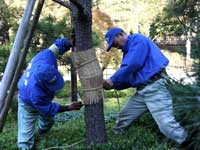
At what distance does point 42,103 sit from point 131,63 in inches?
38.1

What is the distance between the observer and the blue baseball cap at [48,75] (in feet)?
14.3

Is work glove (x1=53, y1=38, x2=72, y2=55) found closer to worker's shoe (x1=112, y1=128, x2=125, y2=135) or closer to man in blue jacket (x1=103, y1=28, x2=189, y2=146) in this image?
man in blue jacket (x1=103, y1=28, x2=189, y2=146)

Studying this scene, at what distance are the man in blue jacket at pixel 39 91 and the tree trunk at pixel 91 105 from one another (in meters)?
0.26

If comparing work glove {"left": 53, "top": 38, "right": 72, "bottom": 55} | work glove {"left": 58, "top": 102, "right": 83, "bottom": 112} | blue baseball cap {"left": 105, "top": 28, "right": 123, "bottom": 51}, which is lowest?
work glove {"left": 58, "top": 102, "right": 83, "bottom": 112}

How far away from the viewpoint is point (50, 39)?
8.67m

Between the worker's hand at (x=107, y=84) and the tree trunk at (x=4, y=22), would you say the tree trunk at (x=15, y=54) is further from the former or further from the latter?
the tree trunk at (x=4, y=22)

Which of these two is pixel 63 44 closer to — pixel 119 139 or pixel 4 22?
pixel 119 139

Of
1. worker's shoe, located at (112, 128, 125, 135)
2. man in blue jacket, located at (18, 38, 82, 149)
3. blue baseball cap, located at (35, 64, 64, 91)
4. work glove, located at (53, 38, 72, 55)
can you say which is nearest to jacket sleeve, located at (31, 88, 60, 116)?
man in blue jacket, located at (18, 38, 82, 149)

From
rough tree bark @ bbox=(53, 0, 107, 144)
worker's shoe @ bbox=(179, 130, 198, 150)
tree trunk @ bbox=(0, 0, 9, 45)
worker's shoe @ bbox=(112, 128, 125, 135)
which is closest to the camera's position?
worker's shoe @ bbox=(179, 130, 198, 150)

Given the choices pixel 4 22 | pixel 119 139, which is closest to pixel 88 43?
pixel 119 139

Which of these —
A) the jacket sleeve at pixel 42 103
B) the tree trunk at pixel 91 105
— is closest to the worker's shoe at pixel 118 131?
the tree trunk at pixel 91 105

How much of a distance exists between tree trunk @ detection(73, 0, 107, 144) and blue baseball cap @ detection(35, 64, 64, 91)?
363 millimetres

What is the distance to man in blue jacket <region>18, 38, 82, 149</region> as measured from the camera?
4387 millimetres

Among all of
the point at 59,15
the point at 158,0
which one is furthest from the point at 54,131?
the point at 158,0
